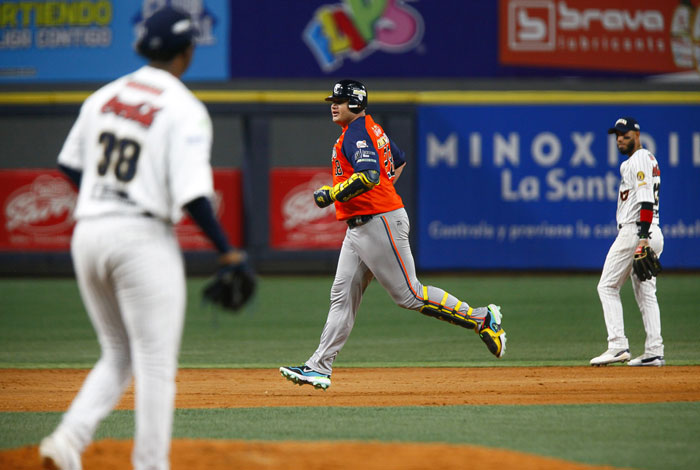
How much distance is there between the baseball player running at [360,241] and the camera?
6855 mm

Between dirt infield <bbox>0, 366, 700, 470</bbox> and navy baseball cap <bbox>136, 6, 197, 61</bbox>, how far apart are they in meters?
1.83

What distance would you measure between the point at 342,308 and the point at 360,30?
1265 centimetres

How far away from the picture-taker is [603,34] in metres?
19.0

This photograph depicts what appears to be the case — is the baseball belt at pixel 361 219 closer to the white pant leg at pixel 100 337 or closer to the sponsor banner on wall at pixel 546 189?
the white pant leg at pixel 100 337

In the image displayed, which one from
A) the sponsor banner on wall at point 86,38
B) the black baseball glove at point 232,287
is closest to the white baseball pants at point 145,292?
the black baseball glove at point 232,287

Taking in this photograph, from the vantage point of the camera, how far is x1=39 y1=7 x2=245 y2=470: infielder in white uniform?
151 inches

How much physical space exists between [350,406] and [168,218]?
115 inches

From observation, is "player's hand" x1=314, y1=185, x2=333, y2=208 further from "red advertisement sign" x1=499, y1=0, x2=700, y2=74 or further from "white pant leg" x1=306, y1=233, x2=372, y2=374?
"red advertisement sign" x1=499, y1=0, x2=700, y2=74

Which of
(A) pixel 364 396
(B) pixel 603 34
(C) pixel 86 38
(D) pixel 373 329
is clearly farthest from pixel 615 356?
(C) pixel 86 38

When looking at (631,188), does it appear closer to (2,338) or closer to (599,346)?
(599,346)

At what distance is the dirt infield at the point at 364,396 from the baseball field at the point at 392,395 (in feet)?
0.04

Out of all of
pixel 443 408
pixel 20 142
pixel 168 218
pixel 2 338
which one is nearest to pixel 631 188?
pixel 443 408

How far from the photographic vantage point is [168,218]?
3900 millimetres

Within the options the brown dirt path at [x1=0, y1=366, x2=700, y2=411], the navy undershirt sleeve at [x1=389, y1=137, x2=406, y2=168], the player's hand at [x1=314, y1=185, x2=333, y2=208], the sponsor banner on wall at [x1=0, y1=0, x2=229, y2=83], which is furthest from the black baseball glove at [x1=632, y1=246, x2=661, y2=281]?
the sponsor banner on wall at [x1=0, y1=0, x2=229, y2=83]
